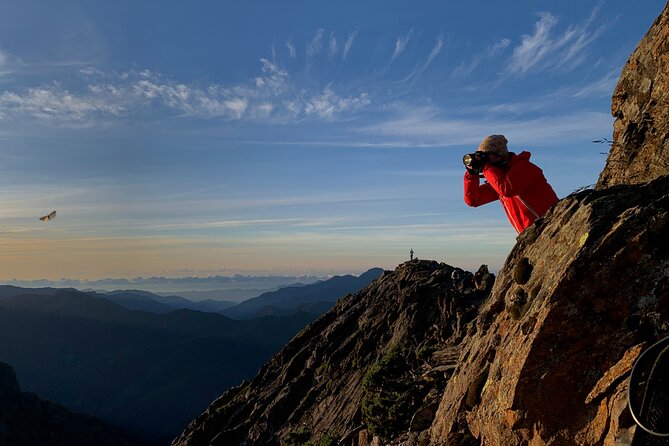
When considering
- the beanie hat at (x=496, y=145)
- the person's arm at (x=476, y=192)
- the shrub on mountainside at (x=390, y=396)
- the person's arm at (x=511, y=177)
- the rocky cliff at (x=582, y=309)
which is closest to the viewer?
the rocky cliff at (x=582, y=309)

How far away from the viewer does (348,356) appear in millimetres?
48594

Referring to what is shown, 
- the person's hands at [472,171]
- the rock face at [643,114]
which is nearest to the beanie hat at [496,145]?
the person's hands at [472,171]

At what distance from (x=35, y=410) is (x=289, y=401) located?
159785mm

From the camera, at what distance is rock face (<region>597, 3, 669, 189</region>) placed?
13430 mm

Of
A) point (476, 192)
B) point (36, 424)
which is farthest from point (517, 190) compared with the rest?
point (36, 424)

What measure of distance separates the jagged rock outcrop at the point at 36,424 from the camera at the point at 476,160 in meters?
186

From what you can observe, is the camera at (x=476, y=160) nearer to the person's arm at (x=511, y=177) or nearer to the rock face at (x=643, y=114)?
the person's arm at (x=511, y=177)

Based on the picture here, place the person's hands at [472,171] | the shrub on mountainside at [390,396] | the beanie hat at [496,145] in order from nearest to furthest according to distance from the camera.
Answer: the beanie hat at [496,145] → the person's hands at [472,171] → the shrub on mountainside at [390,396]

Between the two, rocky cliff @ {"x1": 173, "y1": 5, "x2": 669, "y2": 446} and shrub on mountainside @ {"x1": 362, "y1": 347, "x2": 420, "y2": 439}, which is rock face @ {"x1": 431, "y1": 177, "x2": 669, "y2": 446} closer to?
rocky cliff @ {"x1": 173, "y1": 5, "x2": 669, "y2": 446}

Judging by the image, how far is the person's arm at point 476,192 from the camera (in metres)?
11.1

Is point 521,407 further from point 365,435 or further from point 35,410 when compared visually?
point 35,410

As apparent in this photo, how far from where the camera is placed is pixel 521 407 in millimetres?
8469

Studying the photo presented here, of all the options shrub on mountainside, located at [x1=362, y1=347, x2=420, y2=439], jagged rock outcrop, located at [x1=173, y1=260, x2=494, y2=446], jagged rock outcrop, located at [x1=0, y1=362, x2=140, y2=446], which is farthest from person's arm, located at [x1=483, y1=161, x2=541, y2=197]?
jagged rock outcrop, located at [x1=0, y1=362, x2=140, y2=446]

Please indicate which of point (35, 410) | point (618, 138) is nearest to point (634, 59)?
point (618, 138)
